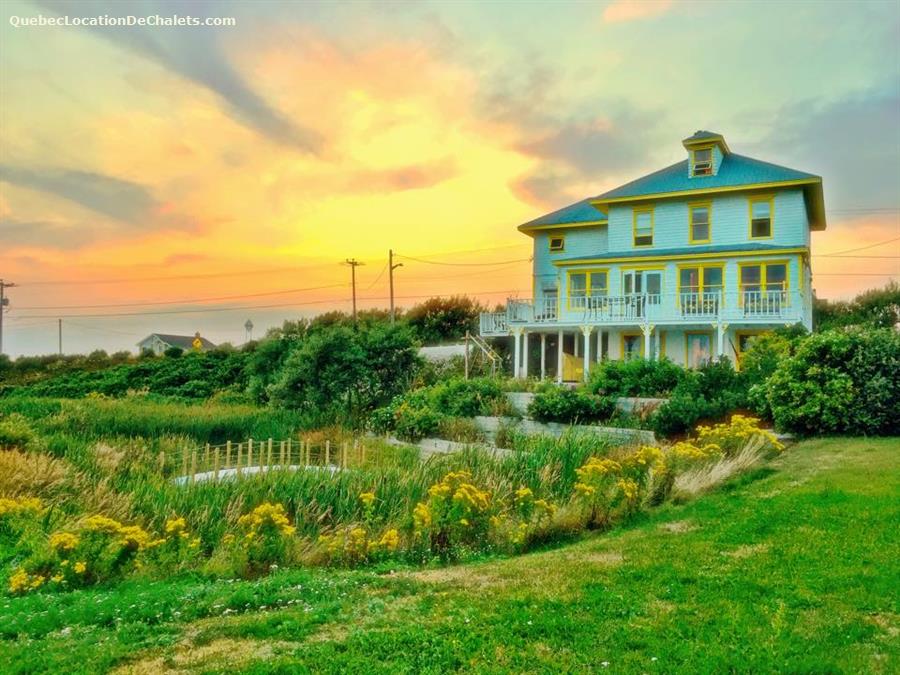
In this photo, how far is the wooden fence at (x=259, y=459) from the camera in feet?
35.6

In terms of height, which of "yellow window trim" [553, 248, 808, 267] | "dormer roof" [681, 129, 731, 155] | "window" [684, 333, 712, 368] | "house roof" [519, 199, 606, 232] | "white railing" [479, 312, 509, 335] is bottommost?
"window" [684, 333, 712, 368]

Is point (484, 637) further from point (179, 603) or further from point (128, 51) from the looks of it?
point (128, 51)

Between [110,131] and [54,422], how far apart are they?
836 centimetres

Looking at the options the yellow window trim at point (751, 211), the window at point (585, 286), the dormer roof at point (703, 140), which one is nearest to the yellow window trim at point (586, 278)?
the window at point (585, 286)

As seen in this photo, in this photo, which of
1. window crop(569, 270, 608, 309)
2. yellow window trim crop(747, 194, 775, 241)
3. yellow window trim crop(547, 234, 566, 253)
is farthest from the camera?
yellow window trim crop(547, 234, 566, 253)

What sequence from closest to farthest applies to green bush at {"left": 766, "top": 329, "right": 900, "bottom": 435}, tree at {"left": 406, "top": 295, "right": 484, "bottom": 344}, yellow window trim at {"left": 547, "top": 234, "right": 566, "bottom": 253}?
green bush at {"left": 766, "top": 329, "right": 900, "bottom": 435}
yellow window trim at {"left": 547, "top": 234, "right": 566, "bottom": 253}
tree at {"left": 406, "top": 295, "right": 484, "bottom": 344}

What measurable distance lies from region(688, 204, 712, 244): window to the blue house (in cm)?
4

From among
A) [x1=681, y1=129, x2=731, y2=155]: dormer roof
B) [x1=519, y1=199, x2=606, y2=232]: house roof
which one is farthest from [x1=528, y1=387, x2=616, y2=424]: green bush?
[x1=519, y1=199, x2=606, y2=232]: house roof

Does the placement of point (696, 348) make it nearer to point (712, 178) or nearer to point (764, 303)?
point (764, 303)

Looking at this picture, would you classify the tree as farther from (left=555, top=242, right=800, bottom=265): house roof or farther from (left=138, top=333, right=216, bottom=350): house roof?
(left=138, top=333, right=216, bottom=350): house roof

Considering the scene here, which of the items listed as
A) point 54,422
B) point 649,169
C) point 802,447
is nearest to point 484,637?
point 802,447

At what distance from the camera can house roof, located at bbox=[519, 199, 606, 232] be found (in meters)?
32.3

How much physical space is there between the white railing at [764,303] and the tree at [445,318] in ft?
60.5

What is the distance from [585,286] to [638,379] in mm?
10499
